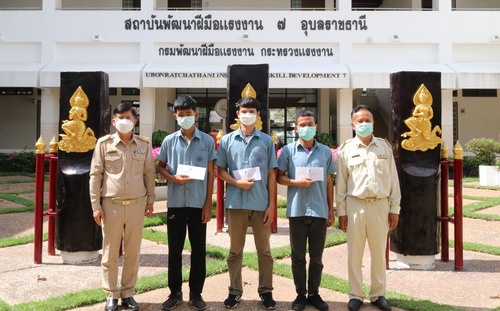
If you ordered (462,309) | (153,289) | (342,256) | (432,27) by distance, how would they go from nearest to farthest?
(462,309) < (153,289) < (342,256) < (432,27)

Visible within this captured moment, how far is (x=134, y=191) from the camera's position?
3557mm

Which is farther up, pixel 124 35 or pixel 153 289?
pixel 124 35

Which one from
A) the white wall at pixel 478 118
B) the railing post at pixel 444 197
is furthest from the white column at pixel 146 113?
the white wall at pixel 478 118

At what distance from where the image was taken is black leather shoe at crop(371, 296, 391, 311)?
3.49 meters

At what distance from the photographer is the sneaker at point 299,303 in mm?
3463

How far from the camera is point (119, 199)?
353cm

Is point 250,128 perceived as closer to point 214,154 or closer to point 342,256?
point 214,154

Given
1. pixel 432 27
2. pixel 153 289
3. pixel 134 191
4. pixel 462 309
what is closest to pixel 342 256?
pixel 462 309

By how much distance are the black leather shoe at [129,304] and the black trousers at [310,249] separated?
1408 mm

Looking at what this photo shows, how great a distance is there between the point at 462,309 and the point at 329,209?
4.65ft

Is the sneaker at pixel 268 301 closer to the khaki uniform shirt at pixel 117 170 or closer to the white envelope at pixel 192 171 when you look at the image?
the white envelope at pixel 192 171

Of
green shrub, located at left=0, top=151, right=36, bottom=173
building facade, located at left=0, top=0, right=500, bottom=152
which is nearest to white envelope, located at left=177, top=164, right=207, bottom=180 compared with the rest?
building facade, located at left=0, top=0, right=500, bottom=152

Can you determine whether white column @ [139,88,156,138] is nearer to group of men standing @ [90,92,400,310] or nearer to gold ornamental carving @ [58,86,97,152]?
gold ornamental carving @ [58,86,97,152]

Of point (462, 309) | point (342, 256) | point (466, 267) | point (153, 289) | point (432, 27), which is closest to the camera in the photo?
point (462, 309)
